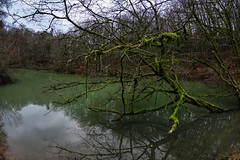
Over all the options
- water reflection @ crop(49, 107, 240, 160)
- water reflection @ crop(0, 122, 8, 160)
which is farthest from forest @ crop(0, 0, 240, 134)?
water reflection @ crop(0, 122, 8, 160)

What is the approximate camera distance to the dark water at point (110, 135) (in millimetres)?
4203

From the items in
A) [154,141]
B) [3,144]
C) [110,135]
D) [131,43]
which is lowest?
[154,141]

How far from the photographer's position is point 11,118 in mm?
6562

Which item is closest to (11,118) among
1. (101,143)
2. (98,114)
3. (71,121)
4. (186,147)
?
(71,121)

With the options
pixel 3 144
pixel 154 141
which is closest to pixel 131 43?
pixel 154 141

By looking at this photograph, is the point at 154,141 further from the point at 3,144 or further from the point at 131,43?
the point at 3,144

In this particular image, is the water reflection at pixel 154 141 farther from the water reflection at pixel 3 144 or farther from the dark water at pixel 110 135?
the water reflection at pixel 3 144

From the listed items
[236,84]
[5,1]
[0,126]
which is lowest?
[0,126]

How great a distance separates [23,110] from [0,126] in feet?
6.23

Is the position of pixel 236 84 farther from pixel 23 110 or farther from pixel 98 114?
pixel 23 110

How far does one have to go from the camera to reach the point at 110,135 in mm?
5141

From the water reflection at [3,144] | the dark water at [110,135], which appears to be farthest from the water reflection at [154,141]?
the water reflection at [3,144]

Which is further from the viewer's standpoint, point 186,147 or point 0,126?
point 0,126

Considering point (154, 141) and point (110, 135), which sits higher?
point (110, 135)
